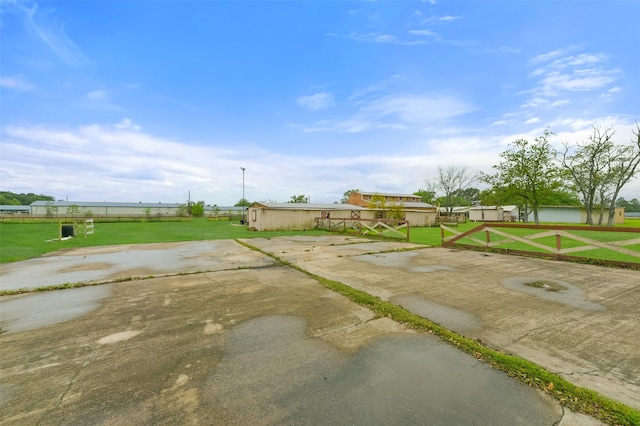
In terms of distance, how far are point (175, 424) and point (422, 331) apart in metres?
2.91

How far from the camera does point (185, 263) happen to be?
28.0 feet

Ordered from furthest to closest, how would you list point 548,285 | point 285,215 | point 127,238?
Result: point 285,215 → point 127,238 → point 548,285

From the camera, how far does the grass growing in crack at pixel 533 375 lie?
207cm

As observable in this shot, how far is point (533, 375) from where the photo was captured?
2.57 m

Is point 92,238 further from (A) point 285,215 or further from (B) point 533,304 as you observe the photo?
(B) point 533,304

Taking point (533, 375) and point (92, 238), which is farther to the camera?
point (92, 238)

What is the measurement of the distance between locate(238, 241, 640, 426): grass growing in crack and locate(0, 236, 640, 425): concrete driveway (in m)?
0.14

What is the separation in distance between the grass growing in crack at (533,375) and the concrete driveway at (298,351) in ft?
0.45

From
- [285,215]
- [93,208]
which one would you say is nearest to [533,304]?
[285,215]

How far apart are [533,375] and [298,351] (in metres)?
2.32

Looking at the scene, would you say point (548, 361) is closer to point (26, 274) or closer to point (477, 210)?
point (26, 274)

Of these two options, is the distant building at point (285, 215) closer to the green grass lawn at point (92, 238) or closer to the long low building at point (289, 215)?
the long low building at point (289, 215)

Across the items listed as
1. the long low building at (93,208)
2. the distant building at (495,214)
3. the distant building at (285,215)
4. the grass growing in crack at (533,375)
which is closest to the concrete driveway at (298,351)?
the grass growing in crack at (533,375)

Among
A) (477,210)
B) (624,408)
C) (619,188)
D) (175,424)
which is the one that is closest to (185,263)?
(175,424)
